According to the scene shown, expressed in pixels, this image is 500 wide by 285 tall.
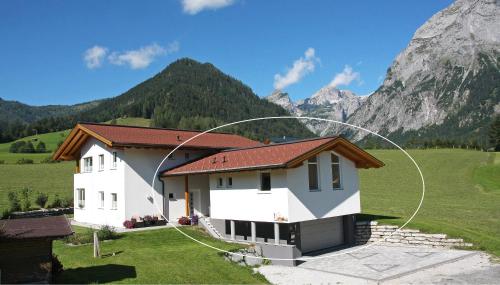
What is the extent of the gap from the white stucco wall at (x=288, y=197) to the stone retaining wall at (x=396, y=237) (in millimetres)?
1296

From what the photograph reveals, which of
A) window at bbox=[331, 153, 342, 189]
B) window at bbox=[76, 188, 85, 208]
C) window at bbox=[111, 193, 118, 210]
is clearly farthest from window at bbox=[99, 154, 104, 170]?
window at bbox=[331, 153, 342, 189]

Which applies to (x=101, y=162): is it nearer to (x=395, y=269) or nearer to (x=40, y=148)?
(x=395, y=269)

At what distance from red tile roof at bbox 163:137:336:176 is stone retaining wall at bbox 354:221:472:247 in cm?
618

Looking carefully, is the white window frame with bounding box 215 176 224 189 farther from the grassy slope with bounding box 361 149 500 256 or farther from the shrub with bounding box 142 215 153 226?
the grassy slope with bounding box 361 149 500 256

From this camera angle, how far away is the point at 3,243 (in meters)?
11.6

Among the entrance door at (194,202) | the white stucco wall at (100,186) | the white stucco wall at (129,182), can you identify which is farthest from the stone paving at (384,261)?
the white stucco wall at (100,186)

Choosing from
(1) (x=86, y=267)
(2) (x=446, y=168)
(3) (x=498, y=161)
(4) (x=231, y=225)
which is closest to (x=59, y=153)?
(4) (x=231, y=225)

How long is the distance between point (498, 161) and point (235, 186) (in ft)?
196

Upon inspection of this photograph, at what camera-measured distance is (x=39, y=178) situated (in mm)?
56750

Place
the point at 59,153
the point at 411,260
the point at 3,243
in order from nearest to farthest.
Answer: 1. the point at 3,243
2. the point at 411,260
3. the point at 59,153

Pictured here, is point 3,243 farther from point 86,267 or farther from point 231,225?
point 231,225

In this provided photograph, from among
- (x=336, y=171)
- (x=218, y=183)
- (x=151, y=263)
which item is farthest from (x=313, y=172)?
(x=151, y=263)

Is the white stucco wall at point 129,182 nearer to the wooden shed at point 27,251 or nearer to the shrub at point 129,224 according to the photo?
the shrub at point 129,224

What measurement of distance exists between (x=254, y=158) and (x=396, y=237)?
8.61 meters
